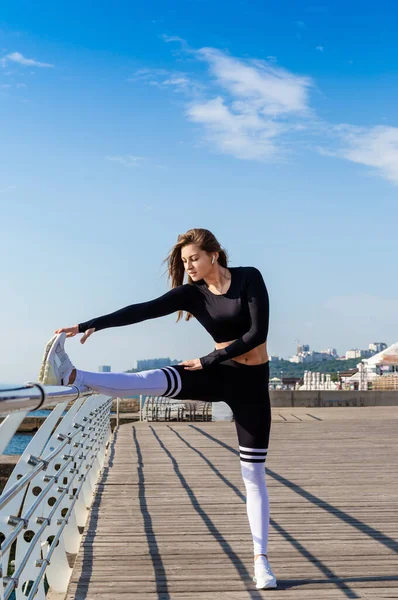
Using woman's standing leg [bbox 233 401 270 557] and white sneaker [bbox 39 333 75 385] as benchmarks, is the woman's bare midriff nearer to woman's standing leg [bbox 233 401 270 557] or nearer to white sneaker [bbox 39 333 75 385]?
woman's standing leg [bbox 233 401 270 557]

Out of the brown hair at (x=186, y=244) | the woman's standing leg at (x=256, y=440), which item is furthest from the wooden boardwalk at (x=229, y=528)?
the brown hair at (x=186, y=244)

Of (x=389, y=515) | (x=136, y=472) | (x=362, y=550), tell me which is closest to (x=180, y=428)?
(x=136, y=472)

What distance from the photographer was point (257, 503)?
13.4ft

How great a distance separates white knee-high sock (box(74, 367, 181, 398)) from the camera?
364cm

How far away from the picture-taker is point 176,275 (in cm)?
435

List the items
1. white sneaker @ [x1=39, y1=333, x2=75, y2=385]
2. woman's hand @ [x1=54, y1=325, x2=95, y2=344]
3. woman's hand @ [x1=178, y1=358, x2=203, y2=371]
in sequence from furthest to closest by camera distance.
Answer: woman's hand @ [x1=178, y1=358, x2=203, y2=371], woman's hand @ [x1=54, y1=325, x2=95, y2=344], white sneaker @ [x1=39, y1=333, x2=75, y2=385]

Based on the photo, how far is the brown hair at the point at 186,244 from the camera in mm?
4043

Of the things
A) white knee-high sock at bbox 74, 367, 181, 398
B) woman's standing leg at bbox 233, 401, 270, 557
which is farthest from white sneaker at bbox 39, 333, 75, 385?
woman's standing leg at bbox 233, 401, 270, 557

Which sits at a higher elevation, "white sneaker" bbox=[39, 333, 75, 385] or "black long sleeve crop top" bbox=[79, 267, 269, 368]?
"black long sleeve crop top" bbox=[79, 267, 269, 368]

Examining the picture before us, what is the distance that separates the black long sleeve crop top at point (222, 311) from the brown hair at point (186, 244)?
11cm

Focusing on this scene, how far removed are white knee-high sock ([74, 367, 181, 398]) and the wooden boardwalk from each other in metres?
1.08

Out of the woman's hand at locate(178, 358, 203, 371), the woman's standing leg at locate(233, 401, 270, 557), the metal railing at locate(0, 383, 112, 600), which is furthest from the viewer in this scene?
the woman's standing leg at locate(233, 401, 270, 557)

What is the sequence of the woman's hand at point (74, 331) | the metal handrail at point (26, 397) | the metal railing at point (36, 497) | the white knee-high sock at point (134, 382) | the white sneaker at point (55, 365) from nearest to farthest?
the metal handrail at point (26, 397) < the metal railing at point (36, 497) < the white sneaker at point (55, 365) < the white knee-high sock at point (134, 382) < the woman's hand at point (74, 331)

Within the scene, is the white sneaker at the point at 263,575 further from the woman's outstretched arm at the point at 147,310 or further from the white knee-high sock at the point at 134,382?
the woman's outstretched arm at the point at 147,310
